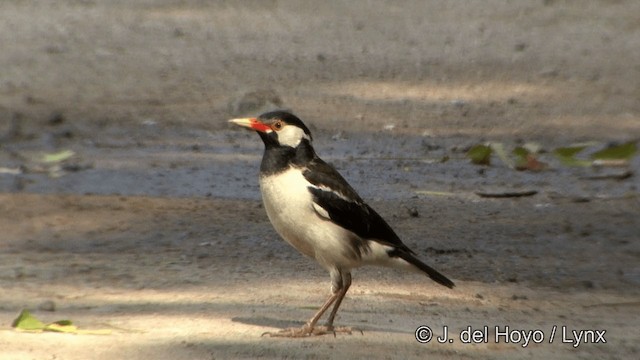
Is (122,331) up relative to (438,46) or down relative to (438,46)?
down

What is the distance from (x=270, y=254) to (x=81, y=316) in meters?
2.09

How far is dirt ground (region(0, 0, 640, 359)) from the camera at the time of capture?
7.16 m

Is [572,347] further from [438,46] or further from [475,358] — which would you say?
[438,46]

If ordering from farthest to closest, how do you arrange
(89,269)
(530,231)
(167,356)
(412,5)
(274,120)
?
1. (412,5)
2. (530,231)
3. (89,269)
4. (274,120)
5. (167,356)

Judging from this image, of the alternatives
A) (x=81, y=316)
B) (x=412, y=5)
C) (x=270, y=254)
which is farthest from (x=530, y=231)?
(x=412, y=5)

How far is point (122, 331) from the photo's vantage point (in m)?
6.62

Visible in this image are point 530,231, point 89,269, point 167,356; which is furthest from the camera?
point 530,231

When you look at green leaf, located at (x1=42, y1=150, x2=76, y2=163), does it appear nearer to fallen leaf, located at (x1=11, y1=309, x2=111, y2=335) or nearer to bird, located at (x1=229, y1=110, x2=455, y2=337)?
bird, located at (x1=229, y1=110, x2=455, y2=337)

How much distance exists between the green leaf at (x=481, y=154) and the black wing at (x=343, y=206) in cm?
463

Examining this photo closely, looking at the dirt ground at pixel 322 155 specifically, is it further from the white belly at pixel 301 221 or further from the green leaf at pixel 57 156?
the white belly at pixel 301 221

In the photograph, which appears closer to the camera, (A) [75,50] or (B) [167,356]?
(B) [167,356]

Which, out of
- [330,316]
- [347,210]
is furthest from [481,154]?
[330,316]

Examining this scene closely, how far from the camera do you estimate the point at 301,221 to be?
6906 millimetres

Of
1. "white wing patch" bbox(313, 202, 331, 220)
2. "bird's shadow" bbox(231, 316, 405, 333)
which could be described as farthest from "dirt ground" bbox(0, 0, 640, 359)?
"white wing patch" bbox(313, 202, 331, 220)
